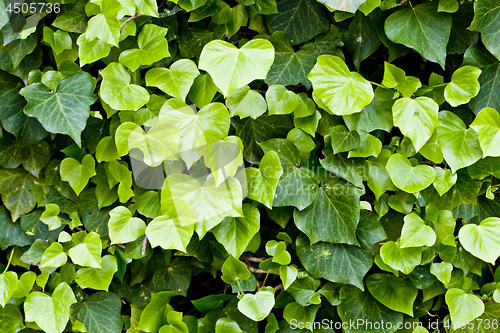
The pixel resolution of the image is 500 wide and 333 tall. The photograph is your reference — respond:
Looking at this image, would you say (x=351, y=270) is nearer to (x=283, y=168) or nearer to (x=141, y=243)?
(x=283, y=168)

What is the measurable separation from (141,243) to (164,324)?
32 centimetres

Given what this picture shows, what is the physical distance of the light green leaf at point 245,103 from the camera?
90 cm

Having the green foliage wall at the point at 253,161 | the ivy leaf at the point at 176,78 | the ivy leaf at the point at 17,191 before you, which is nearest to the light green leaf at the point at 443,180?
the green foliage wall at the point at 253,161

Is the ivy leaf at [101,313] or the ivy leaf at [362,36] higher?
the ivy leaf at [362,36]

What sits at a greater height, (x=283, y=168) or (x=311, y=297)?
(x=283, y=168)

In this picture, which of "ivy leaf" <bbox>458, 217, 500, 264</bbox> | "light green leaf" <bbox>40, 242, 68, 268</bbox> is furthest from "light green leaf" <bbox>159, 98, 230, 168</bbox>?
"ivy leaf" <bbox>458, 217, 500, 264</bbox>

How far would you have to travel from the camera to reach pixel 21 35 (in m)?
0.96

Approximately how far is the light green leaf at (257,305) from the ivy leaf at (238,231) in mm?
147

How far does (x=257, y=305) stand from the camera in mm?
976

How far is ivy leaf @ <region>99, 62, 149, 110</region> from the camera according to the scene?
2.93 ft

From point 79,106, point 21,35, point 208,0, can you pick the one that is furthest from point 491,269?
point 21,35

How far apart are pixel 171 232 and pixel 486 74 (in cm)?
103

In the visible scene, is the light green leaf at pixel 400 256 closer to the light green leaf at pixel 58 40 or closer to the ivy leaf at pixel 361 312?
the ivy leaf at pixel 361 312

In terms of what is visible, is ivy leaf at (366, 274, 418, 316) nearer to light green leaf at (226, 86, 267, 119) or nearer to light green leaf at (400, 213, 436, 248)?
light green leaf at (400, 213, 436, 248)
